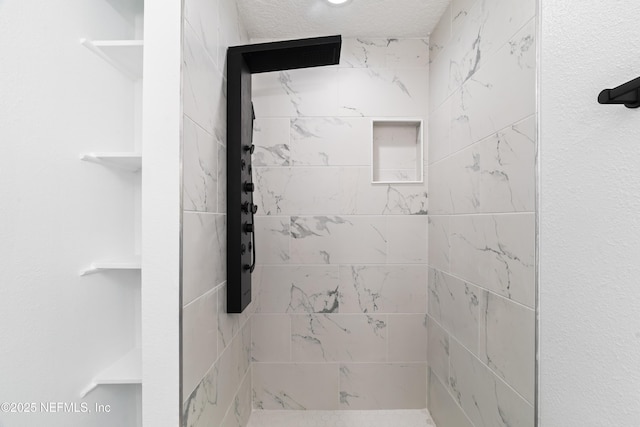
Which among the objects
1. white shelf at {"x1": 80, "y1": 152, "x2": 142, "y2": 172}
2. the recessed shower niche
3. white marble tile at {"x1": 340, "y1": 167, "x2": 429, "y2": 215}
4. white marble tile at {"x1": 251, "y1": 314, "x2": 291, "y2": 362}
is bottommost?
white marble tile at {"x1": 251, "y1": 314, "x2": 291, "y2": 362}

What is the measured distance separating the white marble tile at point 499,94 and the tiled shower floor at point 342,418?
155cm

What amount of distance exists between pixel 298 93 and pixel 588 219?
5.46ft

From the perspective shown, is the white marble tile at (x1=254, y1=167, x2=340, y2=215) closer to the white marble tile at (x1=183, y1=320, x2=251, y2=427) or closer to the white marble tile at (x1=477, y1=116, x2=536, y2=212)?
the white marble tile at (x1=183, y1=320, x2=251, y2=427)

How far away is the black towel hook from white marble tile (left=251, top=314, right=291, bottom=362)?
1.82 m

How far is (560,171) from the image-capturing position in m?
0.93

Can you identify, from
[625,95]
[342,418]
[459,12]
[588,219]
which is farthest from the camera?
[342,418]

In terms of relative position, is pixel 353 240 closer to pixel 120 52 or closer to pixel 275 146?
pixel 275 146

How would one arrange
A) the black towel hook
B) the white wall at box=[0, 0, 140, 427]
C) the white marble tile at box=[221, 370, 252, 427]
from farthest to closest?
the white marble tile at box=[221, 370, 252, 427]
the white wall at box=[0, 0, 140, 427]
the black towel hook

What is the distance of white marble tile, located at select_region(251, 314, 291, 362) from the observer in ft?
6.88

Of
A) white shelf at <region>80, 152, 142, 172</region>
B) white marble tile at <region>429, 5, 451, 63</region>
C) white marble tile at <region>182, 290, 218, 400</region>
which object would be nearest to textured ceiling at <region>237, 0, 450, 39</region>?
white marble tile at <region>429, 5, 451, 63</region>

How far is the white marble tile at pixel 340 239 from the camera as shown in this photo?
209 centimetres

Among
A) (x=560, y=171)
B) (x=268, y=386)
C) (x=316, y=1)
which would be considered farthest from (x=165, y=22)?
(x=268, y=386)

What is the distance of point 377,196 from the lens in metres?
2.09

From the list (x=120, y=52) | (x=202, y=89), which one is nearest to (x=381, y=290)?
(x=202, y=89)
